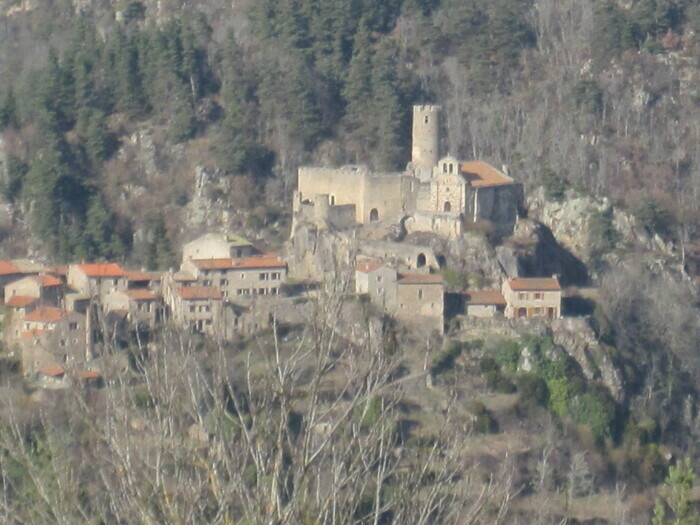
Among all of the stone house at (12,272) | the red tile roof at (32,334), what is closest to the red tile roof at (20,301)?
the stone house at (12,272)

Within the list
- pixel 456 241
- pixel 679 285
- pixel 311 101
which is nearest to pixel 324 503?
pixel 456 241

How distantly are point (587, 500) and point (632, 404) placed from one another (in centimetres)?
410

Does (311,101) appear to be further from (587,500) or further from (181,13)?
(587,500)

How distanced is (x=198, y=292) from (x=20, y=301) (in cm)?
425

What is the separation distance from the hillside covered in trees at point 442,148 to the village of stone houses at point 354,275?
0.70 m

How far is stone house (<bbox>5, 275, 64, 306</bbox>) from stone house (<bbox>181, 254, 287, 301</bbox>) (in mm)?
3154

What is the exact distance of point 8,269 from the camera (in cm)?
4375

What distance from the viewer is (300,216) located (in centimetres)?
4584

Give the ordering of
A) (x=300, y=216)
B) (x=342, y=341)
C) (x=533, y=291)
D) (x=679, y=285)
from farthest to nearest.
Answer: (x=679, y=285) < (x=300, y=216) < (x=533, y=291) < (x=342, y=341)

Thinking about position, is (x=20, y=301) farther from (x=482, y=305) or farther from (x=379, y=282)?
(x=482, y=305)

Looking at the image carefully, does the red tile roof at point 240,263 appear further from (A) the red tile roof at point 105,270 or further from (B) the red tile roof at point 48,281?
(B) the red tile roof at point 48,281

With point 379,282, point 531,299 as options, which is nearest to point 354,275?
point 379,282

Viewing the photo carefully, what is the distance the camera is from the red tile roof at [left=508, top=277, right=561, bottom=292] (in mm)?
41969

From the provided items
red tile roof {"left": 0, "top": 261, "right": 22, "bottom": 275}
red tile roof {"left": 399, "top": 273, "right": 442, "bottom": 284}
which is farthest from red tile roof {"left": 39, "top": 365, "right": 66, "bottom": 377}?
red tile roof {"left": 399, "top": 273, "right": 442, "bottom": 284}
